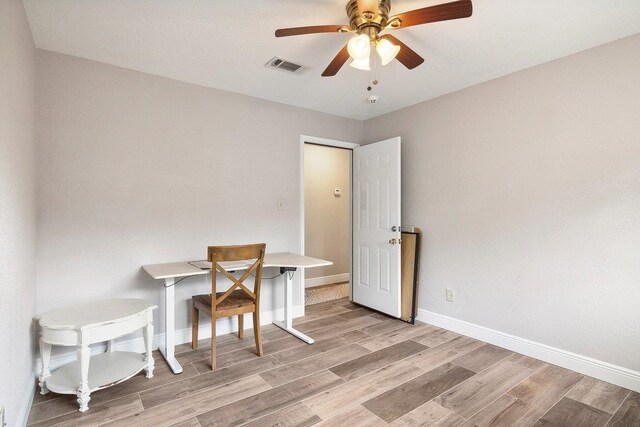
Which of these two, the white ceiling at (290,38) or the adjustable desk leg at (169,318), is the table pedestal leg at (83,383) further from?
the white ceiling at (290,38)

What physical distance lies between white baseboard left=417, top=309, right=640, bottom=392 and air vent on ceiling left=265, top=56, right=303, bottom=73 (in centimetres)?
278

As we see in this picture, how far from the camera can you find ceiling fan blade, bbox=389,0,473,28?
1.49 m

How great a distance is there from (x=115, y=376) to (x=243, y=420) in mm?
937

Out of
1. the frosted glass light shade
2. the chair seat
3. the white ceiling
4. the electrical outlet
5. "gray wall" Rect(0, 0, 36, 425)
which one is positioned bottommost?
the electrical outlet

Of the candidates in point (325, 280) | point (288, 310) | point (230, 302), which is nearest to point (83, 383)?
point (230, 302)

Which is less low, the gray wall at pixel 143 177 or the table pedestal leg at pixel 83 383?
the gray wall at pixel 143 177

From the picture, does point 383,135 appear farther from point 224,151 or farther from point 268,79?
point 224,151

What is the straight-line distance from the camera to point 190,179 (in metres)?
3.01

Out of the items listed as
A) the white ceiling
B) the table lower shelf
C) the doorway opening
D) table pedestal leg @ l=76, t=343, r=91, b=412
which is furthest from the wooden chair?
the doorway opening

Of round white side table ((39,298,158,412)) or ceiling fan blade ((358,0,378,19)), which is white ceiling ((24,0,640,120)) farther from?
round white side table ((39,298,158,412))

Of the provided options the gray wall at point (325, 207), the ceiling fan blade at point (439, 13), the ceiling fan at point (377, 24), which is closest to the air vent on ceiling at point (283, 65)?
the ceiling fan at point (377, 24)

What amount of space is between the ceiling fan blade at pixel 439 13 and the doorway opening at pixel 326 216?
10.8ft

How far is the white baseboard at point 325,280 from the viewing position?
5133 millimetres

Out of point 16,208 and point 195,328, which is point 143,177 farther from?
point 195,328
